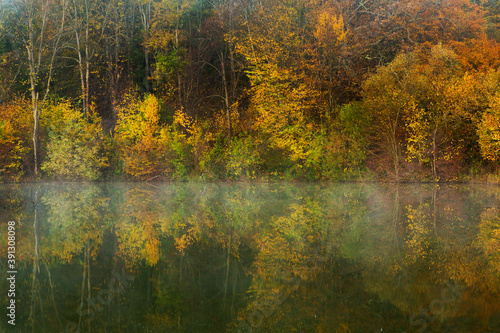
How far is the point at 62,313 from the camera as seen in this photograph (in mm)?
7590

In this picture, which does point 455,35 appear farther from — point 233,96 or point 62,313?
point 62,313

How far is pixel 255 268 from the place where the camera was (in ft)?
33.3

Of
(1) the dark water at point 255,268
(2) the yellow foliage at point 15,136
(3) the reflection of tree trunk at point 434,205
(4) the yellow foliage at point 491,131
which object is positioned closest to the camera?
(1) the dark water at point 255,268

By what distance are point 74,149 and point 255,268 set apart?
23.7 meters

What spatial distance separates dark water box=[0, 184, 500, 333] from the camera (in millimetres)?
7379

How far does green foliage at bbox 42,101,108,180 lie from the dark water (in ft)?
35.2

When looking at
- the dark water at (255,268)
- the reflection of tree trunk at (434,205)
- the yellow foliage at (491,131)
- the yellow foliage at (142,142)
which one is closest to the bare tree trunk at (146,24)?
the yellow foliage at (142,142)

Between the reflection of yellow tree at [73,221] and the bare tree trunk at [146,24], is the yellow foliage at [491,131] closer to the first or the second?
the reflection of yellow tree at [73,221]

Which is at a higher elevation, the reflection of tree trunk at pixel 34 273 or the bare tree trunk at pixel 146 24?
the bare tree trunk at pixel 146 24

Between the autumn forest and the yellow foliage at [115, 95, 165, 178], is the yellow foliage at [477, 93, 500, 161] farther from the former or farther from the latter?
the yellow foliage at [115, 95, 165, 178]

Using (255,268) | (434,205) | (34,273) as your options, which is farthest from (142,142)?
(255,268)

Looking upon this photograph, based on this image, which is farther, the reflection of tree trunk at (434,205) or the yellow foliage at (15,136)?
the yellow foliage at (15,136)

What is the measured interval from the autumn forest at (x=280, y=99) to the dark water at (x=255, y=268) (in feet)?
37.0

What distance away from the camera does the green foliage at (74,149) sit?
29875 mm
